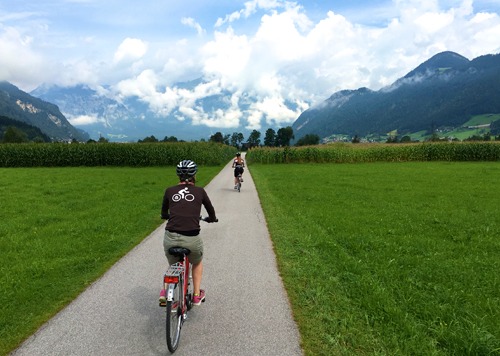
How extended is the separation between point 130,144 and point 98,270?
1531 inches

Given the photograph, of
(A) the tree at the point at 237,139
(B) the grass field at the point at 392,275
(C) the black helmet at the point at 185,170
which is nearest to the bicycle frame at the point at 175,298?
(C) the black helmet at the point at 185,170

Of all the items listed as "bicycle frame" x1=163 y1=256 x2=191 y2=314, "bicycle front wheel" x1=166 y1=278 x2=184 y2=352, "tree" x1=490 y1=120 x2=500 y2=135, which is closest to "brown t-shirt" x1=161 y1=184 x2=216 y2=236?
"bicycle frame" x1=163 y1=256 x2=191 y2=314

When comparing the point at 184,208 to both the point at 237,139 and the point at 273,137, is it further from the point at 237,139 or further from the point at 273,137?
the point at 237,139

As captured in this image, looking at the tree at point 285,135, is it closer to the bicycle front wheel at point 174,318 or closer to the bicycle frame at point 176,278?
the bicycle frame at point 176,278

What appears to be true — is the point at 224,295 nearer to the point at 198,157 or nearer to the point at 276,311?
the point at 276,311

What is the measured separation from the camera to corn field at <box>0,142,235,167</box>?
41.8 metres

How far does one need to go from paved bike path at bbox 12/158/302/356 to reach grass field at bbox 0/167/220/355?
0.43 metres

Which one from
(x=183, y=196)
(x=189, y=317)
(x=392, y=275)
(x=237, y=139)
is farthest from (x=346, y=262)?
(x=237, y=139)

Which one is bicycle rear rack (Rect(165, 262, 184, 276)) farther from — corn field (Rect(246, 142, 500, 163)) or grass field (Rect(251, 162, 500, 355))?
corn field (Rect(246, 142, 500, 163))

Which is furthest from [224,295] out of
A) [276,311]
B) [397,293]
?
[397,293]

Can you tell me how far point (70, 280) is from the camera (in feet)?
20.4

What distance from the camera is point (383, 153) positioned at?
4262 cm

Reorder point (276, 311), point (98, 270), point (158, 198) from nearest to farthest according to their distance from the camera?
point (276, 311)
point (98, 270)
point (158, 198)

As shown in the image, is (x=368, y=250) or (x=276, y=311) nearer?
(x=276, y=311)
